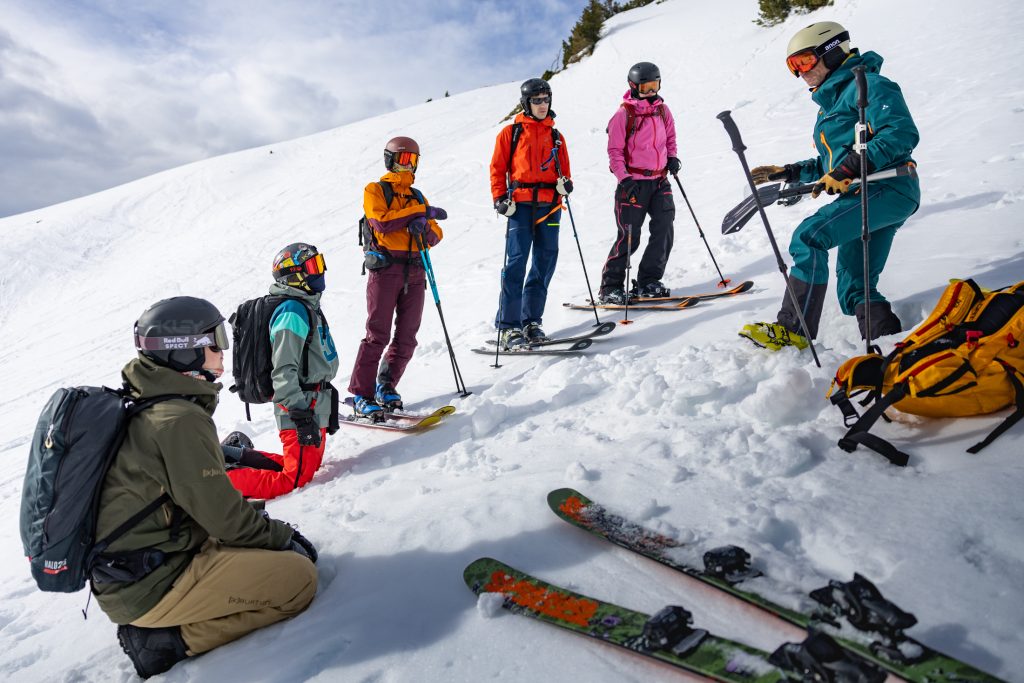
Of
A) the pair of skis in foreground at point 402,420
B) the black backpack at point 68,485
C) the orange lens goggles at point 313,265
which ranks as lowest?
the pair of skis in foreground at point 402,420

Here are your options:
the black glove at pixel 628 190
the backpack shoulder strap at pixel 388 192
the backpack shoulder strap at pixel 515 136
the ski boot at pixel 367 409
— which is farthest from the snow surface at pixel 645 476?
the backpack shoulder strap at pixel 515 136

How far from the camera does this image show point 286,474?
4410mm

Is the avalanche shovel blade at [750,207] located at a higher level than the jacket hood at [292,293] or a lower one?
lower

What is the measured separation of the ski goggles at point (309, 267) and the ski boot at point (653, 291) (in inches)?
160

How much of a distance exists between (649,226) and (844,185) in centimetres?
321

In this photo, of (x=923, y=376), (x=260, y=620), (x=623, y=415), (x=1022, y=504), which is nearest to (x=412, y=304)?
(x=623, y=415)

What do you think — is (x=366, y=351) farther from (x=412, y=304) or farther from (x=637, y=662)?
(x=637, y=662)

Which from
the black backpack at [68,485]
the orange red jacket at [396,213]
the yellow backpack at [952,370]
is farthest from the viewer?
the orange red jacket at [396,213]

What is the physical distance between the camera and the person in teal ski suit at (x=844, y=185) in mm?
3705

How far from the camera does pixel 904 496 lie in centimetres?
265

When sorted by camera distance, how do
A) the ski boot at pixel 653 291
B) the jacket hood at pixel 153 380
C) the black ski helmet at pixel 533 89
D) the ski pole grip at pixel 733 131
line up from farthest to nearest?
the ski boot at pixel 653 291
the black ski helmet at pixel 533 89
the ski pole grip at pixel 733 131
the jacket hood at pixel 153 380

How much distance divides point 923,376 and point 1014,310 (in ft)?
1.82

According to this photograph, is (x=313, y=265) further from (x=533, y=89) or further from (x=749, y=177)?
(x=749, y=177)

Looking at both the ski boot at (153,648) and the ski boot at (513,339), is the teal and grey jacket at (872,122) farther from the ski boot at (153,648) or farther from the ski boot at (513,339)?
the ski boot at (153,648)
